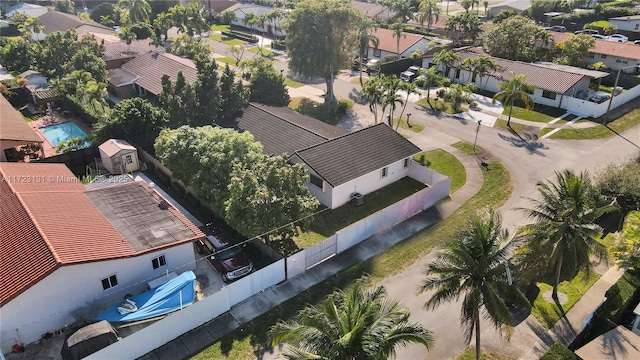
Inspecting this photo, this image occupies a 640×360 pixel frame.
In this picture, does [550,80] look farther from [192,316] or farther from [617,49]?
[192,316]

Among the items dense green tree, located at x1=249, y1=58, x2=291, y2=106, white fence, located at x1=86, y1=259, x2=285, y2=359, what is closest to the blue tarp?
white fence, located at x1=86, y1=259, x2=285, y2=359

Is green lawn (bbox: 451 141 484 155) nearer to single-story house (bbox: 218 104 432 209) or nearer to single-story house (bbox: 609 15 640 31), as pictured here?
single-story house (bbox: 218 104 432 209)

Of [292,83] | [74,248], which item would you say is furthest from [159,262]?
[292,83]

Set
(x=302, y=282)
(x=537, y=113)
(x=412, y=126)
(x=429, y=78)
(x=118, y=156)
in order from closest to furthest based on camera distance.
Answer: (x=302, y=282), (x=118, y=156), (x=412, y=126), (x=537, y=113), (x=429, y=78)

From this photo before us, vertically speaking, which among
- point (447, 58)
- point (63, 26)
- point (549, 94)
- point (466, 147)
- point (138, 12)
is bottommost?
point (466, 147)

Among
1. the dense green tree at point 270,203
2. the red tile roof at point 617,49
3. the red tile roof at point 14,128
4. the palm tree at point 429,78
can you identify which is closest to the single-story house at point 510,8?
the red tile roof at point 617,49
